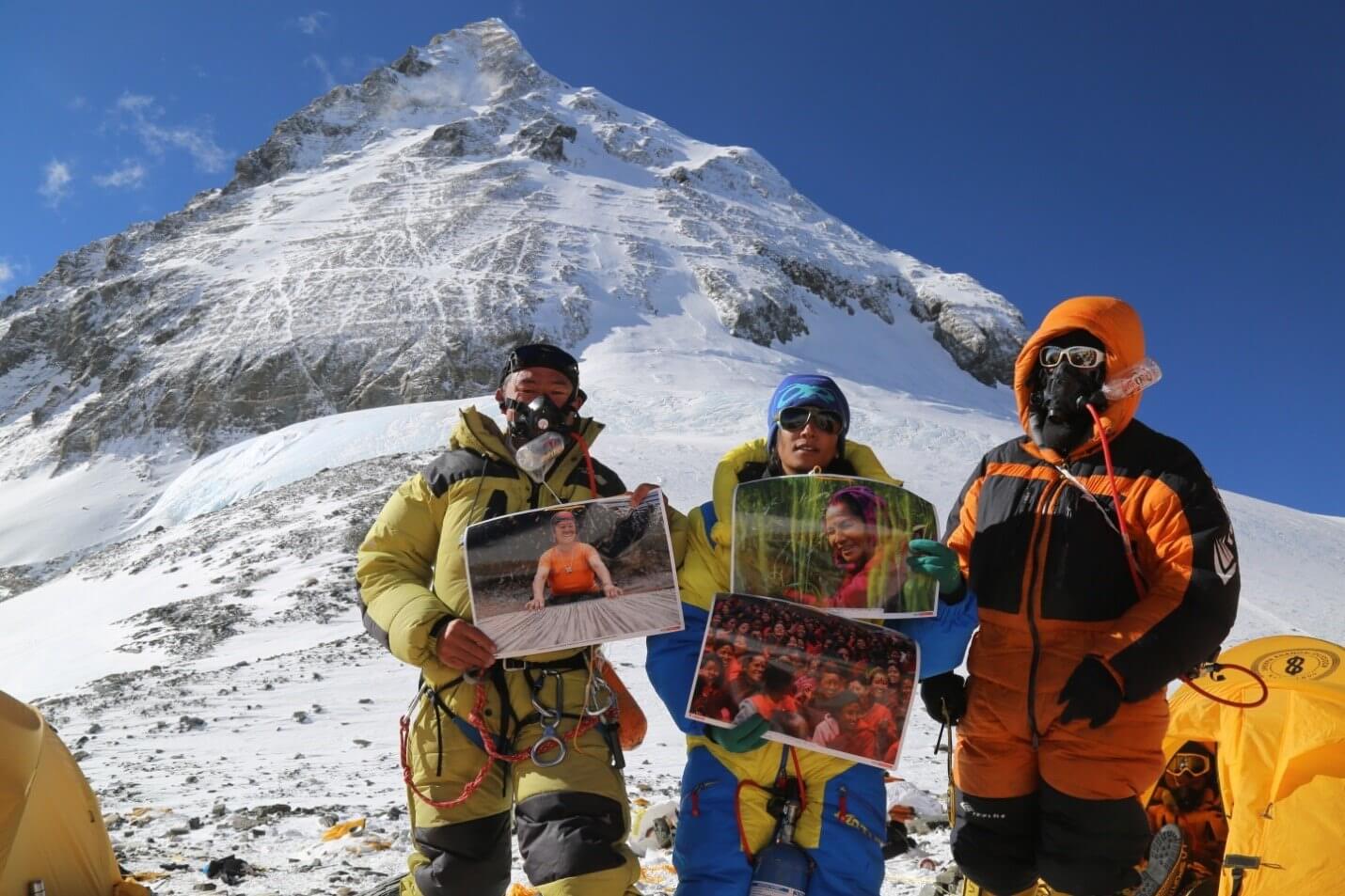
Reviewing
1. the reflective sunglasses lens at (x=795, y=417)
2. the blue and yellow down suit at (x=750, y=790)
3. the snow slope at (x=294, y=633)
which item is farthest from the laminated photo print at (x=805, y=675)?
the snow slope at (x=294, y=633)

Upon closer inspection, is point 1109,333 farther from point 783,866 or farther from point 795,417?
point 783,866

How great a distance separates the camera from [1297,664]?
396 centimetres

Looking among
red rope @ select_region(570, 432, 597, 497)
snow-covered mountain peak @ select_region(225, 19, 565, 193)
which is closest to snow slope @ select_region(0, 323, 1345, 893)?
red rope @ select_region(570, 432, 597, 497)

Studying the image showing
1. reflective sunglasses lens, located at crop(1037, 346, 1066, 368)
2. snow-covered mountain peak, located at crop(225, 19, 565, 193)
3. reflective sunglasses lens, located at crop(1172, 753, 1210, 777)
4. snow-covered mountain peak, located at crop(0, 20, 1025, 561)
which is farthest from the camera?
snow-covered mountain peak, located at crop(225, 19, 565, 193)

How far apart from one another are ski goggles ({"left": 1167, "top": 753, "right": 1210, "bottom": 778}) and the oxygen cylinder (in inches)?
108

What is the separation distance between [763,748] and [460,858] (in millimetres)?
1150

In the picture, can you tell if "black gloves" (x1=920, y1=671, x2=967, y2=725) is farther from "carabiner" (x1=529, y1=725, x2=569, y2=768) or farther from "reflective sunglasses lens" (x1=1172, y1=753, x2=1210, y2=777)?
"reflective sunglasses lens" (x1=1172, y1=753, x2=1210, y2=777)

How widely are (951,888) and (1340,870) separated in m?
1.63

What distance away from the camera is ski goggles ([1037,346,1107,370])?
3.08 metres

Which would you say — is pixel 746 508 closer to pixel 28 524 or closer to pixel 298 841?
pixel 298 841

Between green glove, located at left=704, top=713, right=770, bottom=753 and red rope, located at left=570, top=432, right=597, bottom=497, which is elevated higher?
red rope, located at left=570, top=432, right=597, bottom=497

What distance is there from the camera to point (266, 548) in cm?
1697

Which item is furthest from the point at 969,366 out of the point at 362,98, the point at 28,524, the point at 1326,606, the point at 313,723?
the point at 362,98

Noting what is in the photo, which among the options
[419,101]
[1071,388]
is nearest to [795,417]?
[1071,388]
